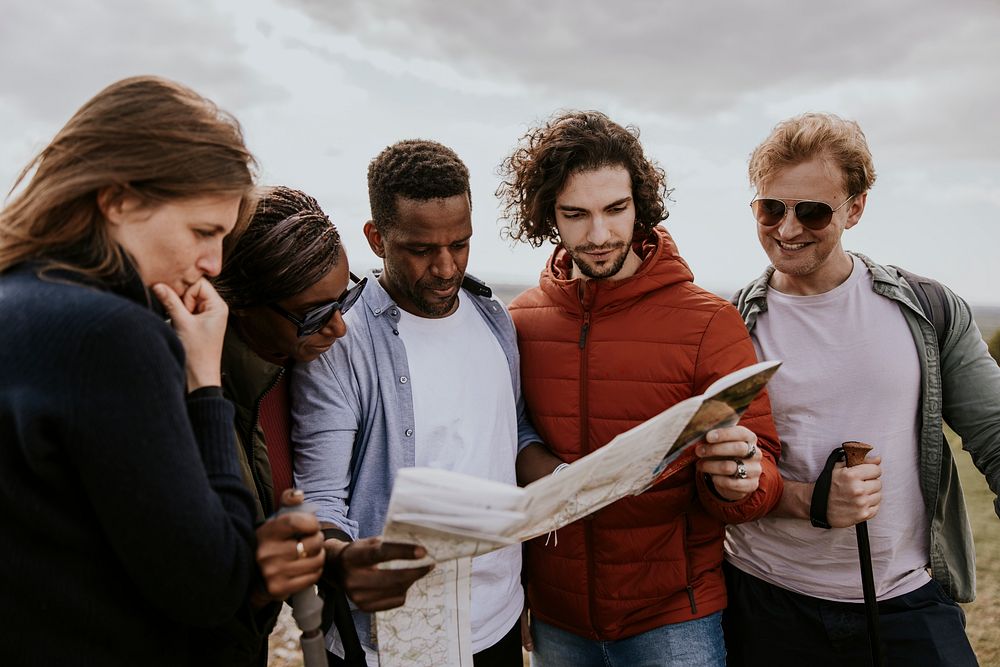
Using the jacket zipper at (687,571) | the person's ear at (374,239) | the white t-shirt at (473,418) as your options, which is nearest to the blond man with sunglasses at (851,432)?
the jacket zipper at (687,571)

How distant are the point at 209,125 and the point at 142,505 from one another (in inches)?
30.4

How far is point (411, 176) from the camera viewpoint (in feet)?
7.73

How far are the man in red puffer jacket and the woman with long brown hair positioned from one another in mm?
1251

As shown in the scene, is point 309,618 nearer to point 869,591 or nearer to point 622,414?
point 622,414

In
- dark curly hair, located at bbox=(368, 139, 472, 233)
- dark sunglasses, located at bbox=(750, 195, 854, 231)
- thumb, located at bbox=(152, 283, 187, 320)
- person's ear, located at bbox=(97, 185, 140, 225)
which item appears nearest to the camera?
person's ear, located at bbox=(97, 185, 140, 225)

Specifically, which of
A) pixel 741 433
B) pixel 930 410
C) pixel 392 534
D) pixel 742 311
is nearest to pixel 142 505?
pixel 392 534

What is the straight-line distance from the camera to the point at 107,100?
1344 millimetres

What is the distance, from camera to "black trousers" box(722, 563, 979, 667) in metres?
2.43

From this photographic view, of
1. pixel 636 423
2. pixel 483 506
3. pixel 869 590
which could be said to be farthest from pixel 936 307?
pixel 483 506

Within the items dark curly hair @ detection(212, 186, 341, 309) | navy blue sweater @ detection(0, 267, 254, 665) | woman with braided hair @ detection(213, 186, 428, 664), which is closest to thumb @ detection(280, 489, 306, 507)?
navy blue sweater @ detection(0, 267, 254, 665)

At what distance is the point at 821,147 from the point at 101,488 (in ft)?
8.47

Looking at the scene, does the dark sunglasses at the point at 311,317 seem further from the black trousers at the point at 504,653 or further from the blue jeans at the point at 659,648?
the blue jeans at the point at 659,648

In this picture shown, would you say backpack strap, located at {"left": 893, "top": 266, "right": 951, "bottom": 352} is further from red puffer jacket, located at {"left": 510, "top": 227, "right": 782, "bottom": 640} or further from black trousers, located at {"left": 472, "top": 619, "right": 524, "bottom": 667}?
black trousers, located at {"left": 472, "top": 619, "right": 524, "bottom": 667}

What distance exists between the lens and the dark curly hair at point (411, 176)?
2.35 metres
